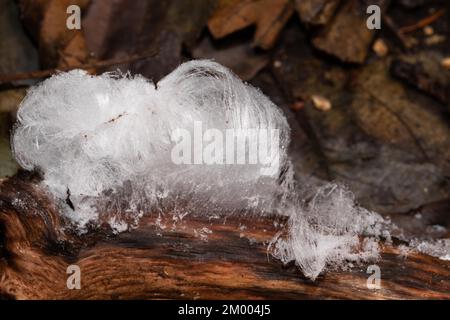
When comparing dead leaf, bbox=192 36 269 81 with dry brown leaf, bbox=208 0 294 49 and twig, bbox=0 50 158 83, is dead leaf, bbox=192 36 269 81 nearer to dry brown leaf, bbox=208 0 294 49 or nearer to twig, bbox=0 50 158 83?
dry brown leaf, bbox=208 0 294 49

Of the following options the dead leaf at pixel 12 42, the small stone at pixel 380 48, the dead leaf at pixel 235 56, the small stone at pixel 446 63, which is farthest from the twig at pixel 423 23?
the dead leaf at pixel 12 42

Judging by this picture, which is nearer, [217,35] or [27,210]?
[27,210]

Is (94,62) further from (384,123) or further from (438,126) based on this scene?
(438,126)

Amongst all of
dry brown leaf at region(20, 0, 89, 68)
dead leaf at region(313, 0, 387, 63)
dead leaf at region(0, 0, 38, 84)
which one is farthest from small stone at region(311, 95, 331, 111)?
dead leaf at region(0, 0, 38, 84)

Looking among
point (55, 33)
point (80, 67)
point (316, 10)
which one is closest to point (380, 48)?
point (316, 10)

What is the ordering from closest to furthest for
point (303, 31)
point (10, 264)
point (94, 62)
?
point (10, 264) → point (94, 62) → point (303, 31)

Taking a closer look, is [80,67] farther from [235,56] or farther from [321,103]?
[321,103]

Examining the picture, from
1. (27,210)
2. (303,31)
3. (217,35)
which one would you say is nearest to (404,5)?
(303,31)
